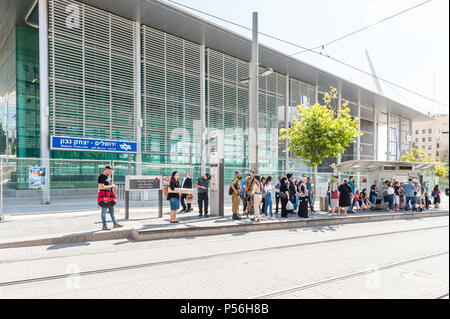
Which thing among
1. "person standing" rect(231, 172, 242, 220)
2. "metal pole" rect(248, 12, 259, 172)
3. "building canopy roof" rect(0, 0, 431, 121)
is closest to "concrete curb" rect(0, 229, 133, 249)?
"person standing" rect(231, 172, 242, 220)

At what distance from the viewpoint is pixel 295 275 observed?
18.0 ft

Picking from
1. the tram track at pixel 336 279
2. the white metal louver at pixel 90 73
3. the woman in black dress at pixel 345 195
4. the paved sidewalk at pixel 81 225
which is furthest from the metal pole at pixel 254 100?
the white metal louver at pixel 90 73

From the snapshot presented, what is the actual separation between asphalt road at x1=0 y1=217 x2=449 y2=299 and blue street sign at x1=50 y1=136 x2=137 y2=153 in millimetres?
9576

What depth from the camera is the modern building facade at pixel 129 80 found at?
656 inches

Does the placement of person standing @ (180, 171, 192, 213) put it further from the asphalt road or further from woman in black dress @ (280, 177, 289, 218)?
the asphalt road

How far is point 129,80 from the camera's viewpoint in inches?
746

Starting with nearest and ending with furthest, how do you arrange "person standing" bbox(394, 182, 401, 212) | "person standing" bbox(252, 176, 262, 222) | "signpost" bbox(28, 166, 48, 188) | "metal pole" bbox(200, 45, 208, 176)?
"person standing" bbox(252, 176, 262, 222), "signpost" bbox(28, 166, 48, 188), "person standing" bbox(394, 182, 401, 212), "metal pole" bbox(200, 45, 208, 176)

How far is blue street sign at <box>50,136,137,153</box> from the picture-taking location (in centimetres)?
1584

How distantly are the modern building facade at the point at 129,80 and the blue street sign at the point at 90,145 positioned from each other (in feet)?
1.41

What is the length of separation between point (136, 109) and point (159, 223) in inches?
429

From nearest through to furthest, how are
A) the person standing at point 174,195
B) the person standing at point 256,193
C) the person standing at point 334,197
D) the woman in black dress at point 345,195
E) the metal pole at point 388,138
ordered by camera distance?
the person standing at point 174,195 < the person standing at point 256,193 < the woman in black dress at point 345,195 < the person standing at point 334,197 < the metal pole at point 388,138

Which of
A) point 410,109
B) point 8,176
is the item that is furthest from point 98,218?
point 410,109

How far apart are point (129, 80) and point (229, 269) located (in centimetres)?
1586

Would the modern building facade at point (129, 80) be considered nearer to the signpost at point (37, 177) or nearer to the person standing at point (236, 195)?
the signpost at point (37, 177)
